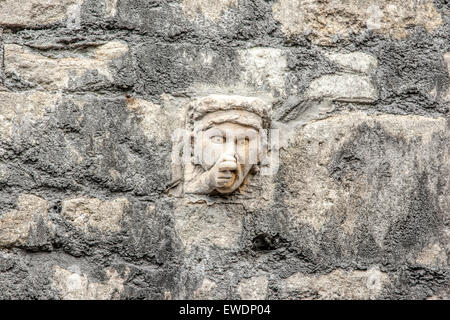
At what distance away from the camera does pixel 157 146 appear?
2447 mm

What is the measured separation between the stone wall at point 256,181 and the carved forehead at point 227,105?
89 millimetres

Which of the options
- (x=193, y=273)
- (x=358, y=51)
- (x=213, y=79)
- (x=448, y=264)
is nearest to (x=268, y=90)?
(x=213, y=79)

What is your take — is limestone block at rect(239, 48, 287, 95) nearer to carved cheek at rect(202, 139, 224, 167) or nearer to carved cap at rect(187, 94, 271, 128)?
carved cap at rect(187, 94, 271, 128)

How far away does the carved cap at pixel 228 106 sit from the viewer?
2365mm

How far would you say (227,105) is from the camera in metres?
2.37

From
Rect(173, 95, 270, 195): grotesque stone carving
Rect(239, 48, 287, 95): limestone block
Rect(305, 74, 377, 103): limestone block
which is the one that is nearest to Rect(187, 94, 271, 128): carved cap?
Rect(173, 95, 270, 195): grotesque stone carving

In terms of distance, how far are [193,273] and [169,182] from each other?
0.32m

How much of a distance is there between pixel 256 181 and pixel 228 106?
0.95ft

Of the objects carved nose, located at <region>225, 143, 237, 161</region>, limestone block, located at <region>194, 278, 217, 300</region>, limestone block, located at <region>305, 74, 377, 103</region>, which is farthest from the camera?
limestone block, located at <region>305, 74, 377, 103</region>

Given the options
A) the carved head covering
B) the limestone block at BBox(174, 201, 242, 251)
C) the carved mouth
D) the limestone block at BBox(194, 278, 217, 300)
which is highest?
the carved head covering

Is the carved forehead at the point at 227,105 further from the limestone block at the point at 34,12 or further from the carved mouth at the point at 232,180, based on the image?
the limestone block at the point at 34,12

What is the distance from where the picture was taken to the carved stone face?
7.60 feet

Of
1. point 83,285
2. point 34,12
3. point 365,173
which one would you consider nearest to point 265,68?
point 365,173

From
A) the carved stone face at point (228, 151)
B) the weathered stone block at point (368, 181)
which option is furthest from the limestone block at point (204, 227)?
the weathered stone block at point (368, 181)
